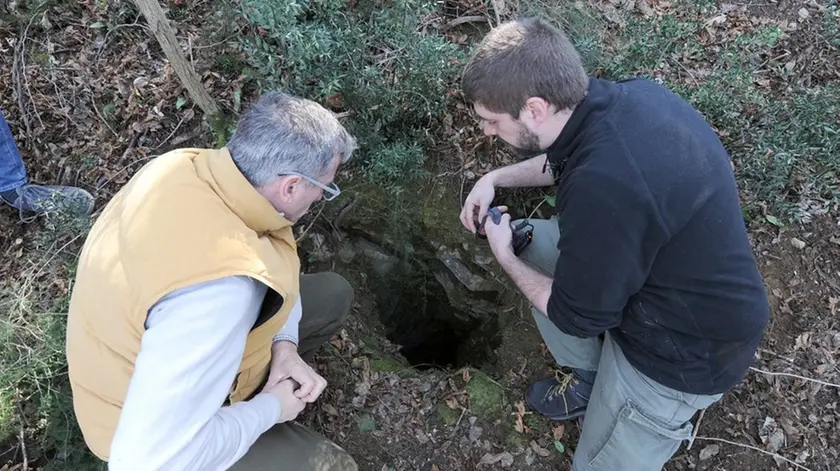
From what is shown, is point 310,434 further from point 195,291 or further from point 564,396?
point 564,396

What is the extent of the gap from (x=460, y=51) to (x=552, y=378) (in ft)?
8.47

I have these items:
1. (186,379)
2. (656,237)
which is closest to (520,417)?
(656,237)

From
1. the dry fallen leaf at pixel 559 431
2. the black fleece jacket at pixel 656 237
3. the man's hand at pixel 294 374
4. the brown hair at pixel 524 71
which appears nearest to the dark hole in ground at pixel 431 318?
the dry fallen leaf at pixel 559 431

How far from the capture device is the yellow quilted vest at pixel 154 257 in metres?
2.13

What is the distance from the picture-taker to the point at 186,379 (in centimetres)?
204

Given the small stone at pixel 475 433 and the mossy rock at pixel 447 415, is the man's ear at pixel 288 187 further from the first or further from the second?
the small stone at pixel 475 433

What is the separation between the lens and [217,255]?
2.16 meters

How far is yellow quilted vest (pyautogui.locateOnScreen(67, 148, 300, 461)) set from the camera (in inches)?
84.0

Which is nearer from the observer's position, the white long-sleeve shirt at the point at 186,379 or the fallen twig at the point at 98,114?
the white long-sleeve shirt at the point at 186,379

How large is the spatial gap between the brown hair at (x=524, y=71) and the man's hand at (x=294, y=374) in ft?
5.62

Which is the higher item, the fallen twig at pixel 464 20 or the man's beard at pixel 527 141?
the man's beard at pixel 527 141

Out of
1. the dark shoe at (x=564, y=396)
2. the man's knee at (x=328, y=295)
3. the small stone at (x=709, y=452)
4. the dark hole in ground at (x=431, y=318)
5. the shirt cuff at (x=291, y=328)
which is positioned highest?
the shirt cuff at (x=291, y=328)

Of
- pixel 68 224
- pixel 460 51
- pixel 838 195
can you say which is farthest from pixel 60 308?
pixel 838 195

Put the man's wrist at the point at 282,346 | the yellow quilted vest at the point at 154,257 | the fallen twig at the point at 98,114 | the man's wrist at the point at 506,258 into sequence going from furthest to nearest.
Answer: the fallen twig at the point at 98,114, the man's wrist at the point at 506,258, the man's wrist at the point at 282,346, the yellow quilted vest at the point at 154,257
